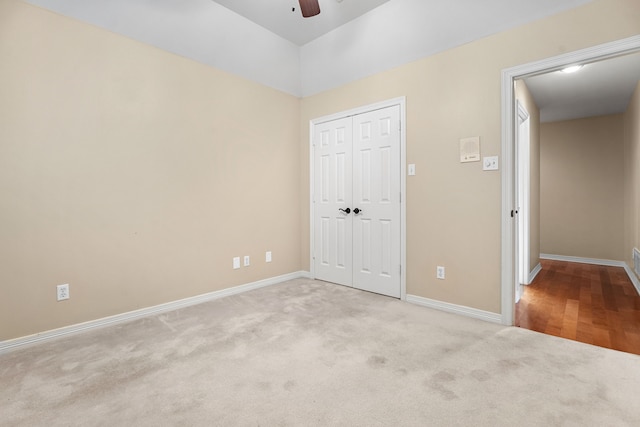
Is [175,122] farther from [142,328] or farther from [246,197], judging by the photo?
[142,328]

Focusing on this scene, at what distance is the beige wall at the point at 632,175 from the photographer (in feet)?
12.9

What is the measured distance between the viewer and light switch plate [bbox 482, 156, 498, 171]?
2667mm

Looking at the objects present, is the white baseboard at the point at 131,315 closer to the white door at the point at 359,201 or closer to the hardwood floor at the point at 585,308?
the white door at the point at 359,201

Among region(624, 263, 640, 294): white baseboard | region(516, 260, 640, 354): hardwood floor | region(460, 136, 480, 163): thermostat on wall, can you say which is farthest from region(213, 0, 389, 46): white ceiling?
region(624, 263, 640, 294): white baseboard

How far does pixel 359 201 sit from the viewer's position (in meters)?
3.70

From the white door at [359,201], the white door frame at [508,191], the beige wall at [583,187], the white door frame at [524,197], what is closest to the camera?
the white door frame at [508,191]

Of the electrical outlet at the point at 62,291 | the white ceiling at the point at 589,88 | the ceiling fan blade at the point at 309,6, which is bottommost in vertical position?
the electrical outlet at the point at 62,291

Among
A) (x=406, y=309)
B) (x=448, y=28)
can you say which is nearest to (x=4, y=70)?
(x=448, y=28)

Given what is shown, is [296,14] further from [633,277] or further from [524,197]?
[633,277]

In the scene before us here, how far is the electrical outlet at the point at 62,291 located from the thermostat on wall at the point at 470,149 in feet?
11.8

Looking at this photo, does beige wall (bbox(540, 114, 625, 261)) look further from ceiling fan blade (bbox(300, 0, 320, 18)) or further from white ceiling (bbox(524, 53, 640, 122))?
ceiling fan blade (bbox(300, 0, 320, 18))

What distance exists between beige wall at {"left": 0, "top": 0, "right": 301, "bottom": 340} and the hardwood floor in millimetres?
3079

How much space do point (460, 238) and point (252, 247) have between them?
7.80 ft

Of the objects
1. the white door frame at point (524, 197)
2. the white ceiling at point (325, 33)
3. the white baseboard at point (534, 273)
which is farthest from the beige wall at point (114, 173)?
the white baseboard at point (534, 273)
